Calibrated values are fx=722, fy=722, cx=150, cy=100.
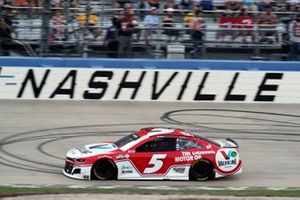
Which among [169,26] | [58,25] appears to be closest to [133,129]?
[169,26]

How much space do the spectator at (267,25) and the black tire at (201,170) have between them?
10.8m

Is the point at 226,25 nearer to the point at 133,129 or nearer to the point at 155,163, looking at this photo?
the point at 133,129

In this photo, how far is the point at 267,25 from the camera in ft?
80.2

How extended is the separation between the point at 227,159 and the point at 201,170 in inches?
22.2

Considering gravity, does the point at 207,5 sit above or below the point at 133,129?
above

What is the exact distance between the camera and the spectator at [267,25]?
2439 centimetres

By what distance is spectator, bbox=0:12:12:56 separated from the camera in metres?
23.3

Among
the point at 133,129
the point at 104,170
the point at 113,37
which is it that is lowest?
the point at 133,129

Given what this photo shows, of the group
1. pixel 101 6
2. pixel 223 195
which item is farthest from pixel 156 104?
pixel 223 195

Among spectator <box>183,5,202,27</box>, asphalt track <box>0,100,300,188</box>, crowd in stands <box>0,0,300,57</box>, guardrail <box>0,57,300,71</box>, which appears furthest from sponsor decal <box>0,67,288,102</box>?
spectator <box>183,5,202,27</box>

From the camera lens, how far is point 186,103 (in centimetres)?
2317

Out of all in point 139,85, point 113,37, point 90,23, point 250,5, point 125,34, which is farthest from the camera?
point 250,5

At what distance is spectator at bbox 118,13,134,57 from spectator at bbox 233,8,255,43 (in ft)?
11.7

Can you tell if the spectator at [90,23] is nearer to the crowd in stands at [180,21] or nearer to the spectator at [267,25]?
the crowd in stands at [180,21]
